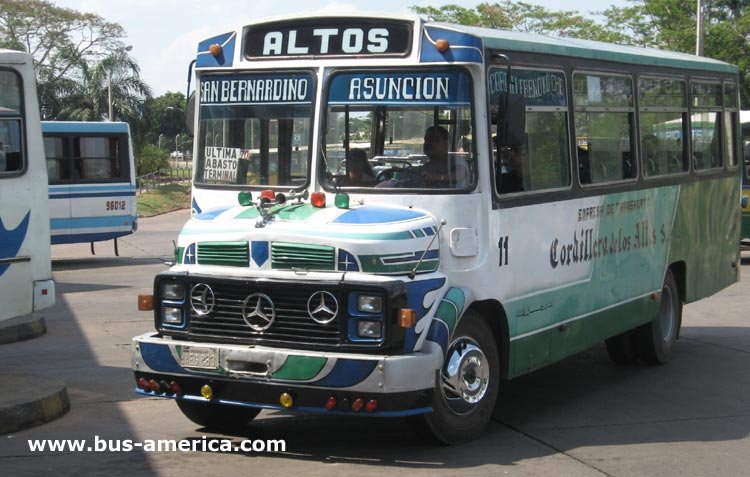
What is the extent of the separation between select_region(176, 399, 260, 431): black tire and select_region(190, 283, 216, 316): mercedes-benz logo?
3.06 feet

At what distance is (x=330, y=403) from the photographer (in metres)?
7.07

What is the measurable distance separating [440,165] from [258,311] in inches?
62.8

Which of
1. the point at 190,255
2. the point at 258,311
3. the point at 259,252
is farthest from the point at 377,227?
the point at 190,255

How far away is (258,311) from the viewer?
7.28 metres

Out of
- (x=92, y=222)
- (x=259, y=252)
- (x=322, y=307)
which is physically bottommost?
(x=92, y=222)

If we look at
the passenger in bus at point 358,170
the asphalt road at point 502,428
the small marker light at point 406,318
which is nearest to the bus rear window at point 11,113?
the asphalt road at point 502,428

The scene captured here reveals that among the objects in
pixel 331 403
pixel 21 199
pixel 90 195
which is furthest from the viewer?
pixel 90 195

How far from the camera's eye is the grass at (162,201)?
46.4m

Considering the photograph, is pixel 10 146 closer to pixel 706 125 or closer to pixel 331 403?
pixel 331 403

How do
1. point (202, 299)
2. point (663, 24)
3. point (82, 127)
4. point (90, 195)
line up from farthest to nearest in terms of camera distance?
point (663, 24), point (82, 127), point (90, 195), point (202, 299)

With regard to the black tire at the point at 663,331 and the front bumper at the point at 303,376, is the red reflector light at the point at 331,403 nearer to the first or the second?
the front bumper at the point at 303,376

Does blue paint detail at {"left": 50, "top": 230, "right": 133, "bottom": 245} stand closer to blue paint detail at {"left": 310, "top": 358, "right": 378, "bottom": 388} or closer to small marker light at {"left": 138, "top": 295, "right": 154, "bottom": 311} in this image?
small marker light at {"left": 138, "top": 295, "right": 154, "bottom": 311}

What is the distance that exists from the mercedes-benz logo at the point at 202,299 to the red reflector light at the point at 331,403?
3.29 ft

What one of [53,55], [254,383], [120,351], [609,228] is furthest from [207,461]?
[53,55]
